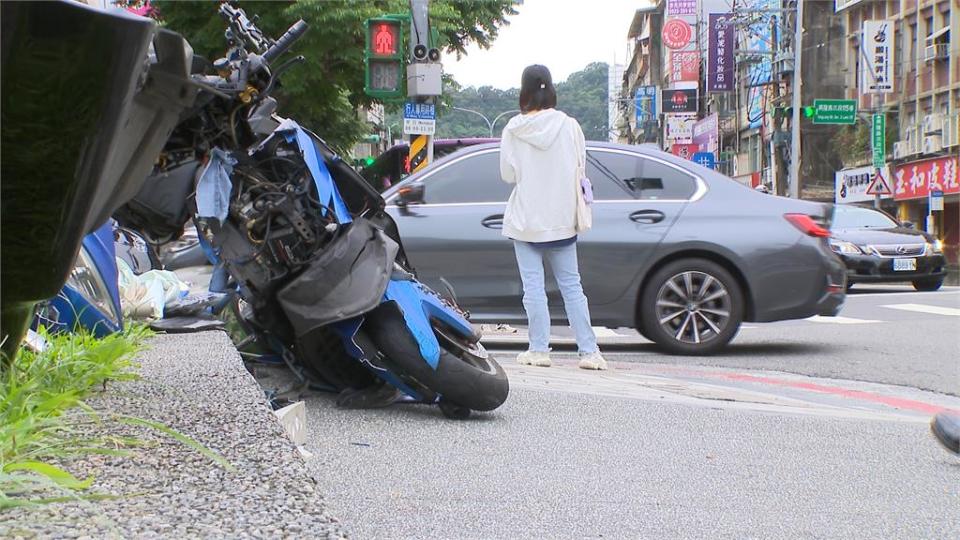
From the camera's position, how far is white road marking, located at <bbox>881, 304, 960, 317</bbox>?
491 inches

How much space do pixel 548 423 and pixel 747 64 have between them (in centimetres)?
6350

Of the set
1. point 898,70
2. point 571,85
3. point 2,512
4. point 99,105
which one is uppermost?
point 571,85

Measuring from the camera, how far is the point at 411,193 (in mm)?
8375

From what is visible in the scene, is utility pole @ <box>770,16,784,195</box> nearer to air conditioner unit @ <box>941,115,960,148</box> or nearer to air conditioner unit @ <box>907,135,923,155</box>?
air conditioner unit @ <box>907,135,923,155</box>

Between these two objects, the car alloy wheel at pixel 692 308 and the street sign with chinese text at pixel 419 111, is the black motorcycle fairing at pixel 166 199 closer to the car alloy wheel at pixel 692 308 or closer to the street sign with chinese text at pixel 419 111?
the car alloy wheel at pixel 692 308

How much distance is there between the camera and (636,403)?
17.9ft

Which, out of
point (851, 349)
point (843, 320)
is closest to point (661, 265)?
point (851, 349)

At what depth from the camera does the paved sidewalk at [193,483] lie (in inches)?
70.0

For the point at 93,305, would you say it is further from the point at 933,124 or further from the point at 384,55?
the point at 933,124

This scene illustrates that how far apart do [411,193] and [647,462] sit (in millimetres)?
4541

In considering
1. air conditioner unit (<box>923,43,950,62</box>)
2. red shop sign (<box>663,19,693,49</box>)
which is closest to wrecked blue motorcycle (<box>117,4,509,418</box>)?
air conditioner unit (<box>923,43,950,62</box>)

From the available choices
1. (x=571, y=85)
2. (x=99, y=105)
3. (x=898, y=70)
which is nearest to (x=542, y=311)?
(x=99, y=105)

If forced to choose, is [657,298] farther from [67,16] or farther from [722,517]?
[67,16]

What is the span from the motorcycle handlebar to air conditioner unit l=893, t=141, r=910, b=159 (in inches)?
1623
